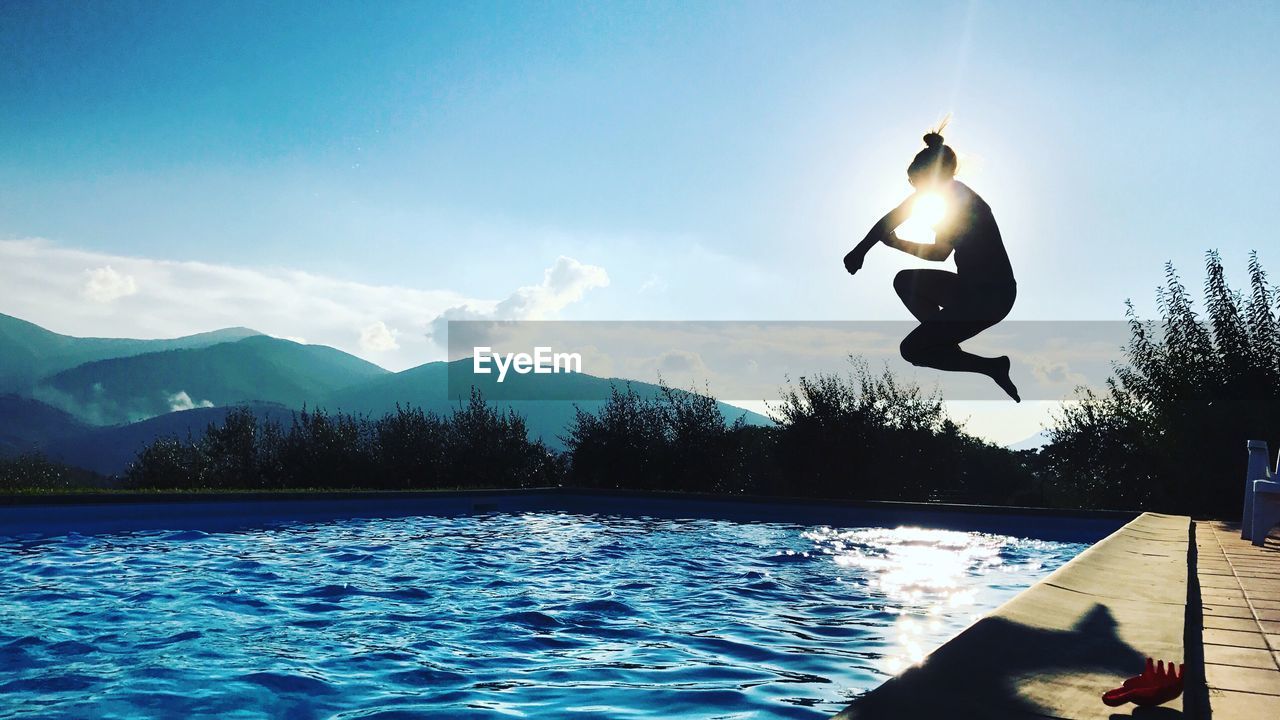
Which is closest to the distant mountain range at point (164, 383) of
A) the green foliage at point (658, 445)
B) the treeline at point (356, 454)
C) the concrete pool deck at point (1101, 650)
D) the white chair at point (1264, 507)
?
the treeline at point (356, 454)

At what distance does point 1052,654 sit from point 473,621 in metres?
3.60

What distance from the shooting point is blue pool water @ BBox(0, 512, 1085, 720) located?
346 centimetres

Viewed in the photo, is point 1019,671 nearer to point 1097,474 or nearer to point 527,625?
point 527,625

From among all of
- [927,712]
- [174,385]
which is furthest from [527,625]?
[174,385]

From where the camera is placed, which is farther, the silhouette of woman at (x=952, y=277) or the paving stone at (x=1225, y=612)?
the silhouette of woman at (x=952, y=277)

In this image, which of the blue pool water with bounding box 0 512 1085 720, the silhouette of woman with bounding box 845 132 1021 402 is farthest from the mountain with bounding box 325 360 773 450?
the silhouette of woman with bounding box 845 132 1021 402

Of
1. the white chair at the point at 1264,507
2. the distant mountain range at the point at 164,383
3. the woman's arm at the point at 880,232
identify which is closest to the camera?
the woman's arm at the point at 880,232

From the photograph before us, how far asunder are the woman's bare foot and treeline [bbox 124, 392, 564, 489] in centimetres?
1078

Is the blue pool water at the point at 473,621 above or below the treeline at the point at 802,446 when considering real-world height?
below

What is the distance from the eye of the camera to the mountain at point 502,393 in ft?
230

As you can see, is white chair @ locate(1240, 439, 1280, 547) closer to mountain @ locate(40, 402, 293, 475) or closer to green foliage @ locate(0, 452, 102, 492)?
green foliage @ locate(0, 452, 102, 492)

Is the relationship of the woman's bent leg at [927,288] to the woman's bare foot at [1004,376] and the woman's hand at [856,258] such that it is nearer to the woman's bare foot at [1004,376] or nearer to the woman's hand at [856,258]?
the woman's hand at [856,258]

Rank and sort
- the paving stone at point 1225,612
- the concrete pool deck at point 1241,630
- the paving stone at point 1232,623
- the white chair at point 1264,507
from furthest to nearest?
the white chair at point 1264,507 < the paving stone at point 1225,612 < the paving stone at point 1232,623 < the concrete pool deck at point 1241,630

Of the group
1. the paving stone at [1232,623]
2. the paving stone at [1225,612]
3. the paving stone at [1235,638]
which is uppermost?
the paving stone at [1235,638]
